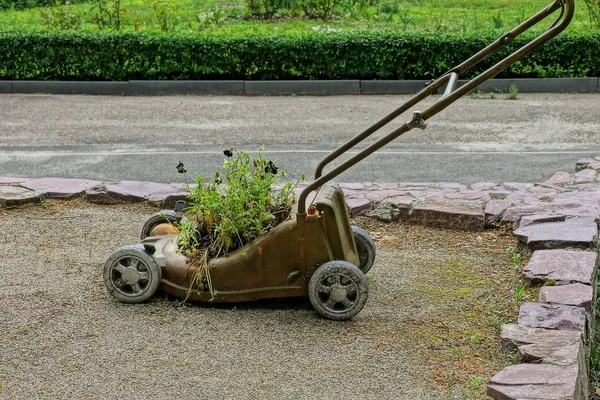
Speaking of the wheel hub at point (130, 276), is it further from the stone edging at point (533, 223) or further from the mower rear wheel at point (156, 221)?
→ the stone edging at point (533, 223)

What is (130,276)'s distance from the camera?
5.25 metres

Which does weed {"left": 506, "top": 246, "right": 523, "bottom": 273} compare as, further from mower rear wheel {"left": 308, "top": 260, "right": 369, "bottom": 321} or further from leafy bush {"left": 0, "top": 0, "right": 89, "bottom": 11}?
Result: leafy bush {"left": 0, "top": 0, "right": 89, "bottom": 11}

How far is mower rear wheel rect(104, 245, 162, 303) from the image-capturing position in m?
5.23

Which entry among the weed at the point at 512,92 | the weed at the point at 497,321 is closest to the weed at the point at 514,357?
the weed at the point at 497,321

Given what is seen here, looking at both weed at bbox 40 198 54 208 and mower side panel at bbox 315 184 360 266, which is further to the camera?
weed at bbox 40 198 54 208

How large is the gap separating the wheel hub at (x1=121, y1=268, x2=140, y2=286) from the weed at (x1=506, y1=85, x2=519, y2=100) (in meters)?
9.08

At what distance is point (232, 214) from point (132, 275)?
62 cm

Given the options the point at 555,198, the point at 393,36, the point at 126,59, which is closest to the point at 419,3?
the point at 393,36

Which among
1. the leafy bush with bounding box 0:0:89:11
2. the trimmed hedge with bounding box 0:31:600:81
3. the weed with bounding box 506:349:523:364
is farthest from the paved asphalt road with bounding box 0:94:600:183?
the leafy bush with bounding box 0:0:89:11

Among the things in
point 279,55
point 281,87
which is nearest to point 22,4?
point 279,55

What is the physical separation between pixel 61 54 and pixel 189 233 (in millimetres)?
9955

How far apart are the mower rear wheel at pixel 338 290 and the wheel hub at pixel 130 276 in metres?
0.94

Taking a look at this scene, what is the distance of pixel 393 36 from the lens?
46.8 feet

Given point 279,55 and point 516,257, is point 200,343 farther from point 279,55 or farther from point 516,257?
point 279,55
